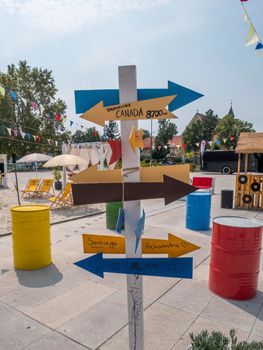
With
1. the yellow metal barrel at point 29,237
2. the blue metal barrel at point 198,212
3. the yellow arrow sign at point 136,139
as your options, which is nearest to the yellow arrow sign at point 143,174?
the yellow arrow sign at point 136,139

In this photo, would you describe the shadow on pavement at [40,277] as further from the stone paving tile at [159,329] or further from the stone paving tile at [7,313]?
the stone paving tile at [159,329]

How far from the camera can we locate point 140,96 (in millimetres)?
2104

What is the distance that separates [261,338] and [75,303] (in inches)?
91.5

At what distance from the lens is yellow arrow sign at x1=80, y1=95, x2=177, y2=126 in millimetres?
1999

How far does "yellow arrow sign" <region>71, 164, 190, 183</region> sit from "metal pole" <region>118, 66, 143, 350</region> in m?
0.07

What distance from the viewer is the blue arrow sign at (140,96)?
2.04 m

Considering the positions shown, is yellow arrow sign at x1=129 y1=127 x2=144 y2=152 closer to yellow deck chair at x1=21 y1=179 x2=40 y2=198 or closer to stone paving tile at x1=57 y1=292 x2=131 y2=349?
stone paving tile at x1=57 y1=292 x2=131 y2=349

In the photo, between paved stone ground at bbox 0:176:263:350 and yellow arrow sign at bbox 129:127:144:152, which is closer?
yellow arrow sign at bbox 129:127:144:152

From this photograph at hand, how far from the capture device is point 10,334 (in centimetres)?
321

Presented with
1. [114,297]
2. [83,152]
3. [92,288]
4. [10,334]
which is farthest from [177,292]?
[83,152]

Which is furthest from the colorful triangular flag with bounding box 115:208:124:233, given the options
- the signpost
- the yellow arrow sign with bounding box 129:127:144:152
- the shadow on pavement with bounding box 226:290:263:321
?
the shadow on pavement with bounding box 226:290:263:321

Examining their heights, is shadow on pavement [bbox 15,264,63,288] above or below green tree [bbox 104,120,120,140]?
below

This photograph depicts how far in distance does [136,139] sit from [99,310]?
8.78ft

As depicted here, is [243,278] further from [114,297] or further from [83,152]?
[83,152]
